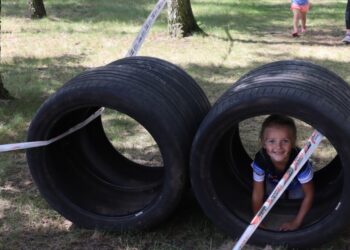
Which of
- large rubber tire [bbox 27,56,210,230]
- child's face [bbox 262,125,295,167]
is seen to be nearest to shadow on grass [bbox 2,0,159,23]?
large rubber tire [bbox 27,56,210,230]

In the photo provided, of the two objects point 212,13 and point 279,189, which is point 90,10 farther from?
point 279,189

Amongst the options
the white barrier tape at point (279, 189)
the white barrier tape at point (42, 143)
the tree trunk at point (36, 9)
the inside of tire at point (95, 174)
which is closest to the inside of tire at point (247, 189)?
the white barrier tape at point (279, 189)

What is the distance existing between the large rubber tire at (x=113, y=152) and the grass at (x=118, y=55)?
0.73 ft

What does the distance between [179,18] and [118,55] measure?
1777 mm

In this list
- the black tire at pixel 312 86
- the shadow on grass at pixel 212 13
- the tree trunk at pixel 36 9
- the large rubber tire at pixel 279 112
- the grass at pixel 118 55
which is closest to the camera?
the large rubber tire at pixel 279 112

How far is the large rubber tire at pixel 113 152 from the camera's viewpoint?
356cm

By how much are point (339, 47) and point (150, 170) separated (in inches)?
255

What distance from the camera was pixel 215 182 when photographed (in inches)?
143

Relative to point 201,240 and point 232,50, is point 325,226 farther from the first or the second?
point 232,50

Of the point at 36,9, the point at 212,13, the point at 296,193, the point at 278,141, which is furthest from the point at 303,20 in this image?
the point at 278,141

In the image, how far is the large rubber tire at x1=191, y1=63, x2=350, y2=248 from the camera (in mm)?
3184

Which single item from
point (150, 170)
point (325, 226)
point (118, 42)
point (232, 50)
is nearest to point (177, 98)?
point (150, 170)

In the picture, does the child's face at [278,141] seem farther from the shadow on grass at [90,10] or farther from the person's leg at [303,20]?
the shadow on grass at [90,10]

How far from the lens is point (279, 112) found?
3256 millimetres
